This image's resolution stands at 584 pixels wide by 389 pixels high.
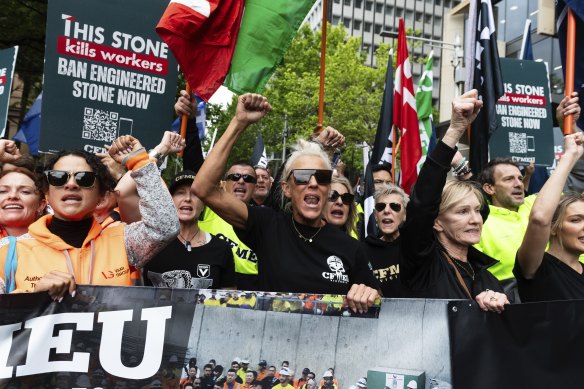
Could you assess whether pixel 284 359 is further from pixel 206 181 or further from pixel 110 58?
pixel 110 58

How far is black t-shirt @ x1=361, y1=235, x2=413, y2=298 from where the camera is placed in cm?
445

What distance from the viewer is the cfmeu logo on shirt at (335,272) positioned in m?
3.35

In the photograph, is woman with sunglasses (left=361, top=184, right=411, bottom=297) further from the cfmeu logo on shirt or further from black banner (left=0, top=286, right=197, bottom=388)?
black banner (left=0, top=286, right=197, bottom=388)

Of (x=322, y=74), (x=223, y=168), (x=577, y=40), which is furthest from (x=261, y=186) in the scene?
(x=223, y=168)

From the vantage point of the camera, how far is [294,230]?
3.54 metres

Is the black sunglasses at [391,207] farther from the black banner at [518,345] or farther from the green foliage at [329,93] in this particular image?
the green foliage at [329,93]

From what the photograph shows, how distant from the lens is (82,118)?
548 cm

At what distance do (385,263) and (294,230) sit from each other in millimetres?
1305

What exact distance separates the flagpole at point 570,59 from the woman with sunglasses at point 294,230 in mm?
2296

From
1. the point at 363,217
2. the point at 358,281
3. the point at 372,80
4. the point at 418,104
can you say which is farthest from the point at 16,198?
the point at 372,80

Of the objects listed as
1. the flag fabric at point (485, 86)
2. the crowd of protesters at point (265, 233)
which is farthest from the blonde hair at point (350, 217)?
the flag fabric at point (485, 86)

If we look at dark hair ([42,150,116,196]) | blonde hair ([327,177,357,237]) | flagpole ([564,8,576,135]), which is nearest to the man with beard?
blonde hair ([327,177,357,237])

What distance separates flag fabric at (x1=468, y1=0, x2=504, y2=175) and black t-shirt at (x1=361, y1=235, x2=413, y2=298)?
1475 mm

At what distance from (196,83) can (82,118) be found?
46.5 inches
